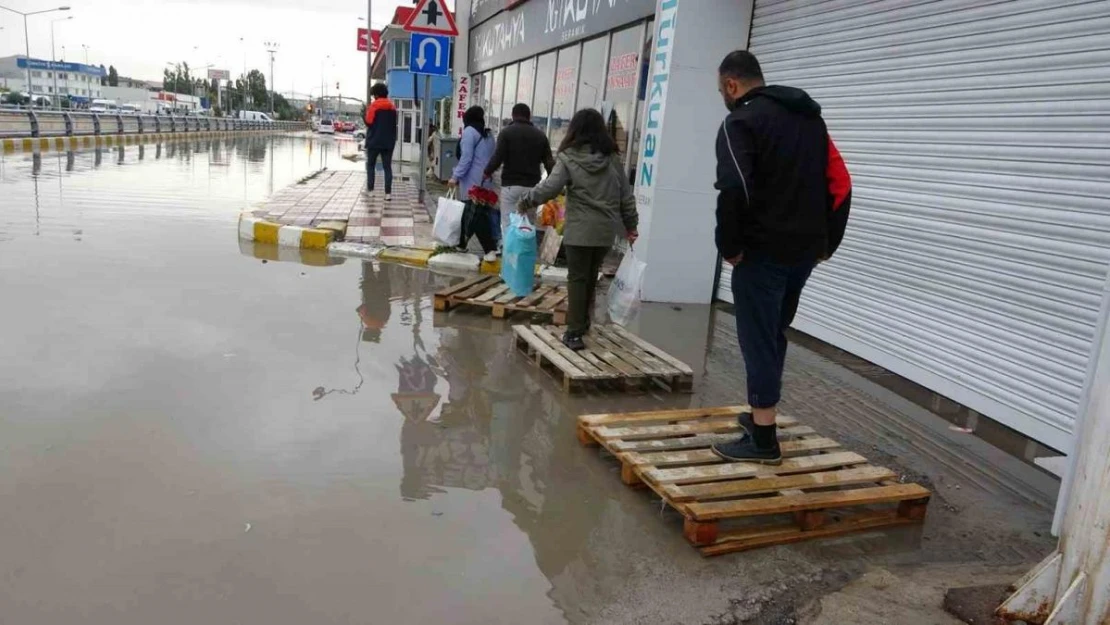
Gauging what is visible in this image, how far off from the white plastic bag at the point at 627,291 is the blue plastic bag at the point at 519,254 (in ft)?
4.02

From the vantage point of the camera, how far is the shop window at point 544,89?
14055mm

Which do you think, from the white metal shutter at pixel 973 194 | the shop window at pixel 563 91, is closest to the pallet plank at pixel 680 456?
the white metal shutter at pixel 973 194

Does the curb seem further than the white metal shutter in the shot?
Yes

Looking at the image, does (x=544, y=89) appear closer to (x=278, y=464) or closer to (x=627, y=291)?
(x=627, y=291)

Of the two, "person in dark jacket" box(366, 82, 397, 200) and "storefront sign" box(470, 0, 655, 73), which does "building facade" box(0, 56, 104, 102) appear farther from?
"person in dark jacket" box(366, 82, 397, 200)

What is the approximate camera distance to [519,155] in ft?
26.6

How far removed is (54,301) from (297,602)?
188 inches

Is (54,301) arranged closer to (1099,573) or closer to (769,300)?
(769,300)

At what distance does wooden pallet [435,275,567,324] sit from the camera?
6.84 m

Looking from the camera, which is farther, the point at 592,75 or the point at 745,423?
the point at 592,75

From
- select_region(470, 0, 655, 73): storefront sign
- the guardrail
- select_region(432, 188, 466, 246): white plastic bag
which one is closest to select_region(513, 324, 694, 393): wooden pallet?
select_region(432, 188, 466, 246): white plastic bag

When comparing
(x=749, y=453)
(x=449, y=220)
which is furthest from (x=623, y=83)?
(x=749, y=453)

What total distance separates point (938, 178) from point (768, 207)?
8.68ft

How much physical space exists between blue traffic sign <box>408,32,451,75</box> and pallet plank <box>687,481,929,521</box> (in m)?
9.21
